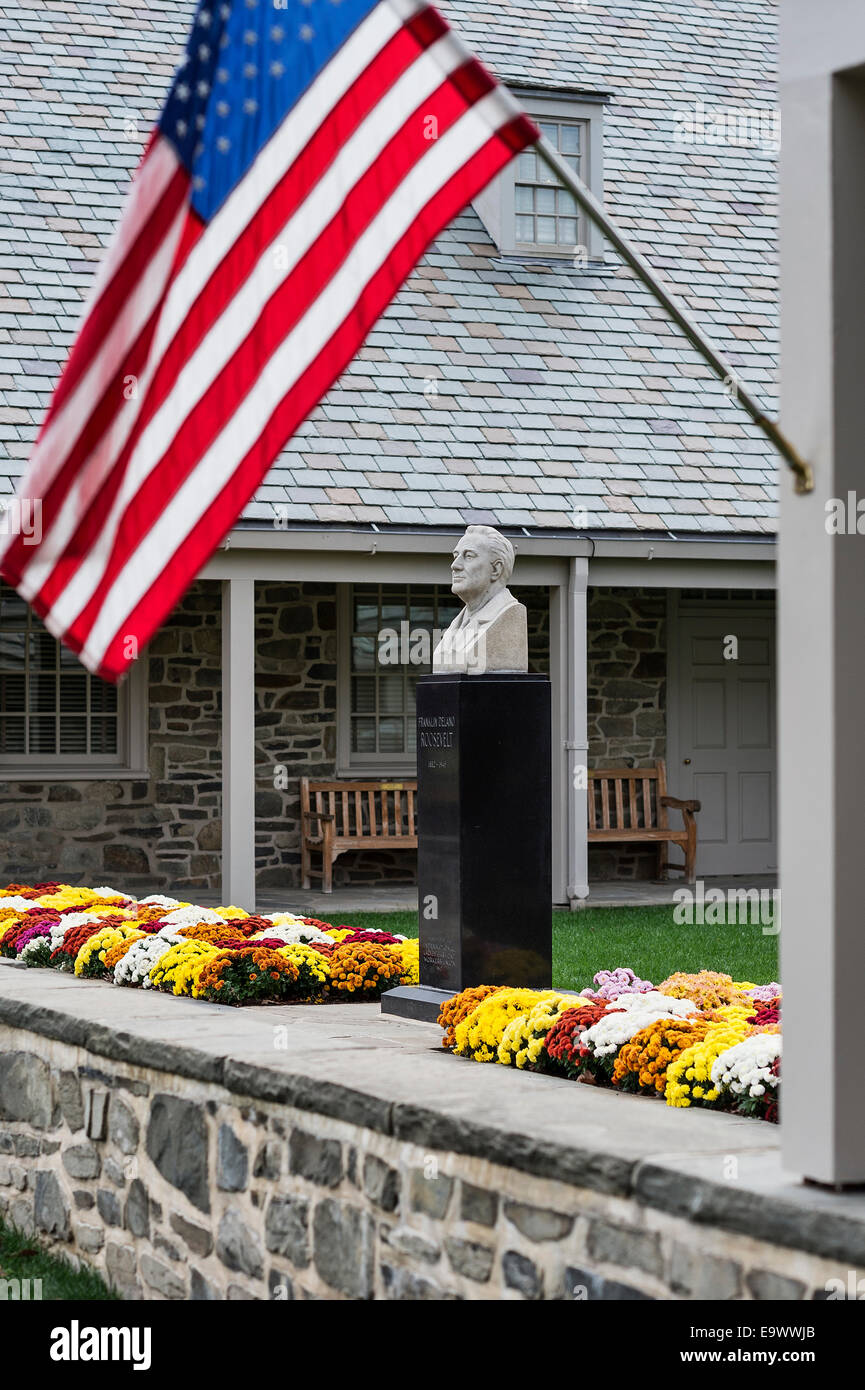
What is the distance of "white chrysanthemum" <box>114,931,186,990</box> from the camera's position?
7340 mm

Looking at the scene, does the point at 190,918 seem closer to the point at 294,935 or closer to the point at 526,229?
the point at 294,935

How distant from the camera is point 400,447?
1370 centimetres

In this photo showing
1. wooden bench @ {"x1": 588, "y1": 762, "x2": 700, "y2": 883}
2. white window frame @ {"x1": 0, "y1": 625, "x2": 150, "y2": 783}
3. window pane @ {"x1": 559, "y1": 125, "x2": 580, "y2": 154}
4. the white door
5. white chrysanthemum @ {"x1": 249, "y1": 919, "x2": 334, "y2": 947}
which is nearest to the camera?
white chrysanthemum @ {"x1": 249, "y1": 919, "x2": 334, "y2": 947}

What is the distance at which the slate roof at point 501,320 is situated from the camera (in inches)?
529

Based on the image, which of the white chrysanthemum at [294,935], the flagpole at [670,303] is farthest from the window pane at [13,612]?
the flagpole at [670,303]

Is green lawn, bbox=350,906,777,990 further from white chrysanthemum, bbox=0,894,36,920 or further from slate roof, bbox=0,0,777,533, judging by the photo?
slate roof, bbox=0,0,777,533

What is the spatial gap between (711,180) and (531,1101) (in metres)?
13.8

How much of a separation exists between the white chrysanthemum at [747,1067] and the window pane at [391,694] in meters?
10.3

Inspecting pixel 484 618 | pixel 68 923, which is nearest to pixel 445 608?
pixel 68 923

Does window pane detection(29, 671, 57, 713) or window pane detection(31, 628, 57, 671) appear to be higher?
window pane detection(31, 628, 57, 671)

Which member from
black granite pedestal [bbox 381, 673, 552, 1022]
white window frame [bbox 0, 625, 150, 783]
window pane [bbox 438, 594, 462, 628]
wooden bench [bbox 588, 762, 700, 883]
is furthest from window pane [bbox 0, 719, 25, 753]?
black granite pedestal [bbox 381, 673, 552, 1022]

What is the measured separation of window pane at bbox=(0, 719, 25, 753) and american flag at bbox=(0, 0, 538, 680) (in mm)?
9753

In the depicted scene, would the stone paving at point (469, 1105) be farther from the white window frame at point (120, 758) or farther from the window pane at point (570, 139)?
the window pane at point (570, 139)

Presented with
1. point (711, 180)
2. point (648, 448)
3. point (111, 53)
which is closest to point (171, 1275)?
point (648, 448)
